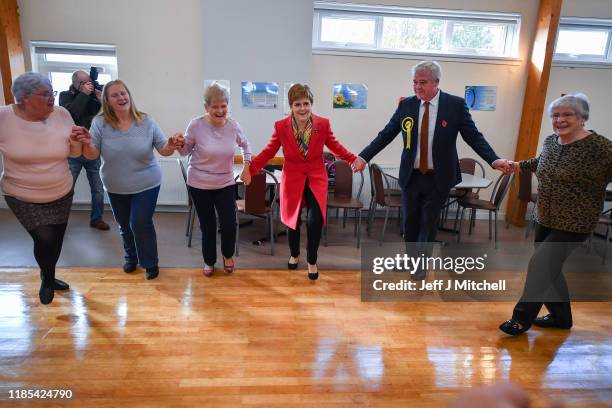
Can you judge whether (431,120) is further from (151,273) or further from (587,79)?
(587,79)

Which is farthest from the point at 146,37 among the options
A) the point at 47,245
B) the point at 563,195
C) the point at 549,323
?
the point at 549,323

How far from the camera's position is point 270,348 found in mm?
2258

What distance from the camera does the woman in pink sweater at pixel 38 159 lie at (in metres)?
2.24

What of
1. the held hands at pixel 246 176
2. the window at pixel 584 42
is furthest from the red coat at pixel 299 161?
the window at pixel 584 42

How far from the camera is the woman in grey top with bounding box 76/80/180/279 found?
2.78 meters

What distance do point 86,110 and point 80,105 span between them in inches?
3.5

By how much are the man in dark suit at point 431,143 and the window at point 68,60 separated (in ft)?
13.9

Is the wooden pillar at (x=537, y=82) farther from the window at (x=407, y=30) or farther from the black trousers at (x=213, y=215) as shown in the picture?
the black trousers at (x=213, y=215)

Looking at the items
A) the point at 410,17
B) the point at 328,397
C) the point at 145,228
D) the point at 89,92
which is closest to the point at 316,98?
the point at 410,17

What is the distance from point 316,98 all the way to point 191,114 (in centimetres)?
176

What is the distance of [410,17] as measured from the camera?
537 cm

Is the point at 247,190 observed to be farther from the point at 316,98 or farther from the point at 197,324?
the point at 316,98

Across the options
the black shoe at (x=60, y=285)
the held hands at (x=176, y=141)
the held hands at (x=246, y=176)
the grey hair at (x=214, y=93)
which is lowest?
the black shoe at (x=60, y=285)

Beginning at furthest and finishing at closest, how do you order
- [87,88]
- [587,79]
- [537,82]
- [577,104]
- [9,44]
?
1. [587,79]
2. [537,82]
3. [9,44]
4. [87,88]
5. [577,104]
